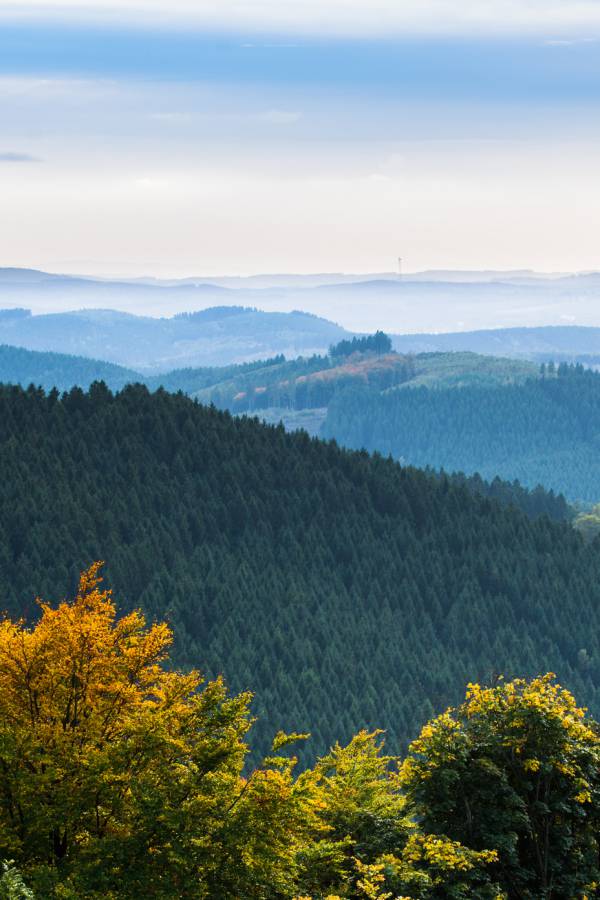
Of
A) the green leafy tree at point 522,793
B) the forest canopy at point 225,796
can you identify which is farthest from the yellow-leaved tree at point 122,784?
the green leafy tree at point 522,793

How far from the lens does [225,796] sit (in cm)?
4938

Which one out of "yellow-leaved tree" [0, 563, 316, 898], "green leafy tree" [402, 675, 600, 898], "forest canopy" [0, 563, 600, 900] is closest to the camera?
"yellow-leaved tree" [0, 563, 316, 898]

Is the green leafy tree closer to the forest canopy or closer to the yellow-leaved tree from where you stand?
the forest canopy

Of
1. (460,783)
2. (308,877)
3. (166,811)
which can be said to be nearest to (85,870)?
(166,811)

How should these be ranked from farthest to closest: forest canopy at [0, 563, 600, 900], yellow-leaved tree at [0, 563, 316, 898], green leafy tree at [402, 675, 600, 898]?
1. green leafy tree at [402, 675, 600, 898]
2. forest canopy at [0, 563, 600, 900]
3. yellow-leaved tree at [0, 563, 316, 898]

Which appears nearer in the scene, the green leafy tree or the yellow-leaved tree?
the yellow-leaved tree

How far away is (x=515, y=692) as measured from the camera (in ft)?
216

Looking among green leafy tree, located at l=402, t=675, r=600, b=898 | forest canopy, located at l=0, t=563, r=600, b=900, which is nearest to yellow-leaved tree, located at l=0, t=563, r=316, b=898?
forest canopy, located at l=0, t=563, r=600, b=900

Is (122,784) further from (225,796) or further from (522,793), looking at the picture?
(522,793)

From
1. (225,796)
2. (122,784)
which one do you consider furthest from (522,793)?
(122,784)

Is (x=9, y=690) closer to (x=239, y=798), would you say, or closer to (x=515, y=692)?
(x=239, y=798)

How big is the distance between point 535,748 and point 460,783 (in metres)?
3.92

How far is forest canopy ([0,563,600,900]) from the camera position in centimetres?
4825

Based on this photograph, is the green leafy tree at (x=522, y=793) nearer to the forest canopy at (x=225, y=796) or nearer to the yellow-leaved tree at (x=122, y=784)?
the forest canopy at (x=225, y=796)
